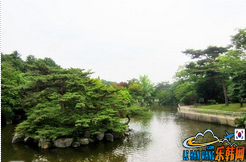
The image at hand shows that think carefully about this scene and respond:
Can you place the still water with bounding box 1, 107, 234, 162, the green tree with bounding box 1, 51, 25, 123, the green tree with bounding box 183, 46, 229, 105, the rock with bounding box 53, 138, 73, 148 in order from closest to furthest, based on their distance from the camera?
1. the still water with bounding box 1, 107, 234, 162
2. the rock with bounding box 53, 138, 73, 148
3. the green tree with bounding box 1, 51, 25, 123
4. the green tree with bounding box 183, 46, 229, 105

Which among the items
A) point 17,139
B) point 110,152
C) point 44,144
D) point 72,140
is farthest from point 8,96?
point 110,152

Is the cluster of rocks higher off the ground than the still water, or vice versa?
the cluster of rocks

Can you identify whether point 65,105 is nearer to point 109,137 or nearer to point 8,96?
point 109,137

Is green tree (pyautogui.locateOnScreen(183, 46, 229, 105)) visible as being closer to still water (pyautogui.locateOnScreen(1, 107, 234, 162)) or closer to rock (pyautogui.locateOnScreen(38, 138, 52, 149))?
still water (pyautogui.locateOnScreen(1, 107, 234, 162))

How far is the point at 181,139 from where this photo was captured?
1448 cm

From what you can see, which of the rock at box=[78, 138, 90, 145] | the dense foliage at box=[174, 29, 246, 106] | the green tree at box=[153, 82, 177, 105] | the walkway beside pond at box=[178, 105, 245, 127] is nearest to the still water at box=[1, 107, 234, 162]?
the rock at box=[78, 138, 90, 145]

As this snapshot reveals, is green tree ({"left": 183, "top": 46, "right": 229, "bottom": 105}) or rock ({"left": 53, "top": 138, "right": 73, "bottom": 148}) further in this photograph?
green tree ({"left": 183, "top": 46, "right": 229, "bottom": 105})

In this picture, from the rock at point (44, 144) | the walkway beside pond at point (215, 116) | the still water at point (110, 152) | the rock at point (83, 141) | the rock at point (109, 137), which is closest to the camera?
the still water at point (110, 152)

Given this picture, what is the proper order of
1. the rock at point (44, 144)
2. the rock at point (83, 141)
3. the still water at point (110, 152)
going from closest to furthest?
the still water at point (110, 152) → the rock at point (44, 144) → the rock at point (83, 141)

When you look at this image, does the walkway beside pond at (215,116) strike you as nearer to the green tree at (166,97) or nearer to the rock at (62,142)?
the rock at (62,142)

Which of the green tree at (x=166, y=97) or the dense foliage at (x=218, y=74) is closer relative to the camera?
the dense foliage at (x=218, y=74)

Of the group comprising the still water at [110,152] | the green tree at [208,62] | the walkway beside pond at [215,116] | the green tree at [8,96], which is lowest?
the still water at [110,152]

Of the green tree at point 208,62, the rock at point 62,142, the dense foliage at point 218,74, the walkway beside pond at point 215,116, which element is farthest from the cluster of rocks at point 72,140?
the green tree at point 208,62

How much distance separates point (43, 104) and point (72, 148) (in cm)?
413
